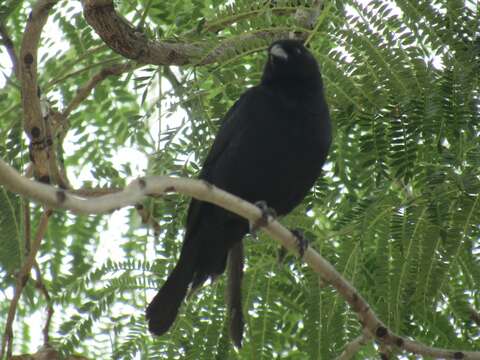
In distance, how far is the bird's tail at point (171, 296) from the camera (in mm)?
3706

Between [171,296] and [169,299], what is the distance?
3cm

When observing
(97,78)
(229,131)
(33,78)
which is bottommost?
(229,131)

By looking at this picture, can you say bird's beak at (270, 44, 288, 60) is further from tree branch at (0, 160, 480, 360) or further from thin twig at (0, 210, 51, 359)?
thin twig at (0, 210, 51, 359)

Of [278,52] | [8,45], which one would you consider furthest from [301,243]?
[8,45]

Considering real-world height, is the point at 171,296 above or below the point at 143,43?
below

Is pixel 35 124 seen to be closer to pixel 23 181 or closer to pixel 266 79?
pixel 266 79

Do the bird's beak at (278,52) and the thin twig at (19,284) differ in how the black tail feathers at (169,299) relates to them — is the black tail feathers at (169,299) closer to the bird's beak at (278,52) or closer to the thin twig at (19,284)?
the thin twig at (19,284)

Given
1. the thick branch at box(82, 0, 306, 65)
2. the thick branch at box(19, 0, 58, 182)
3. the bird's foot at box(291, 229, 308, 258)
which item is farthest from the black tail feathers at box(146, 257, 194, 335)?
the thick branch at box(82, 0, 306, 65)

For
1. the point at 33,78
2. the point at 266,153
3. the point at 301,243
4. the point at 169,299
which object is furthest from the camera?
the point at 266,153

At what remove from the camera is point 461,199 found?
3.20m

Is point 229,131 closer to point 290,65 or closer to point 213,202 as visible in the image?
point 290,65

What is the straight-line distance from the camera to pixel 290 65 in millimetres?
4258

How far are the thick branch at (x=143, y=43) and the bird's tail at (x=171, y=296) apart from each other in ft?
3.00

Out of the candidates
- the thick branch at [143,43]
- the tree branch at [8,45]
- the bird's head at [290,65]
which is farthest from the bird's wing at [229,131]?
the tree branch at [8,45]
